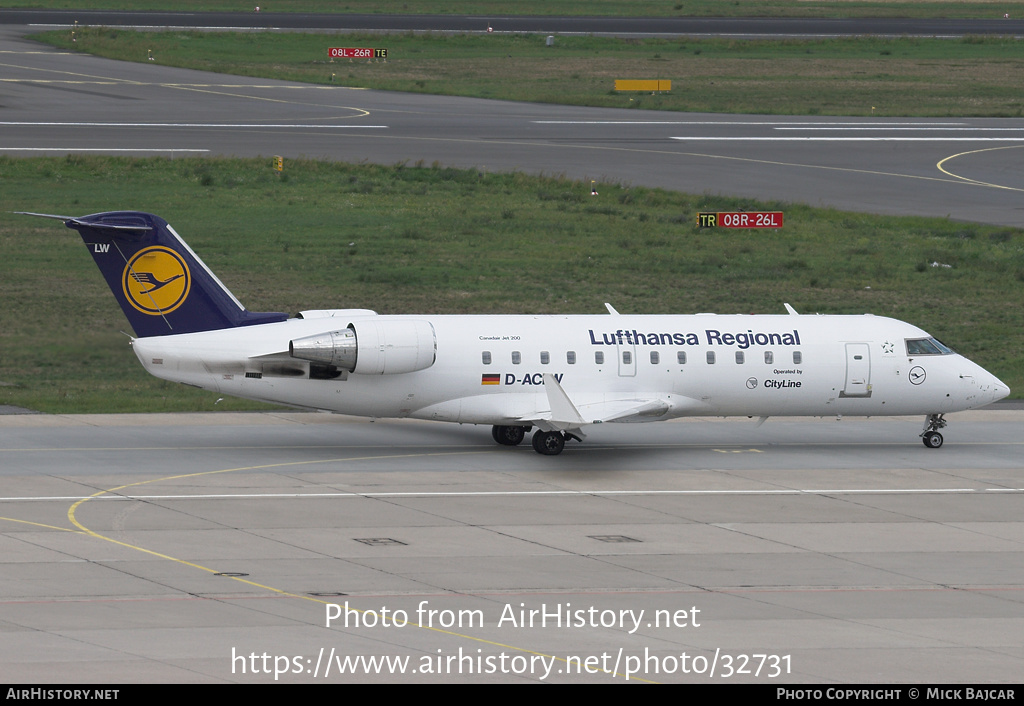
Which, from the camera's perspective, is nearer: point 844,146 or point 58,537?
point 58,537

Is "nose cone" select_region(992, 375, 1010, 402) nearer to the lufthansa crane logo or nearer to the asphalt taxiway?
the asphalt taxiway

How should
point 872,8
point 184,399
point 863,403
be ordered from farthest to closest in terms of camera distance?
point 872,8, point 184,399, point 863,403

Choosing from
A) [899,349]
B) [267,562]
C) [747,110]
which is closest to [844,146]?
[747,110]

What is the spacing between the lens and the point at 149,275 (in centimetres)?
3253

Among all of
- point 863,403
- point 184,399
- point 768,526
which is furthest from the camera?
point 184,399

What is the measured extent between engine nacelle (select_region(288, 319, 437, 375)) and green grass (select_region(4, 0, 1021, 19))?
10075 cm

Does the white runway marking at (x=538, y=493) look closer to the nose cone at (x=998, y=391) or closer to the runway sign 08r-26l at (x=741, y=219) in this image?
the nose cone at (x=998, y=391)

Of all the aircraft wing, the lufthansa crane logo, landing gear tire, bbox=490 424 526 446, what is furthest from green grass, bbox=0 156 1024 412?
the aircraft wing

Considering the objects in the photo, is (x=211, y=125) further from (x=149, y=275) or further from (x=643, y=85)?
(x=149, y=275)

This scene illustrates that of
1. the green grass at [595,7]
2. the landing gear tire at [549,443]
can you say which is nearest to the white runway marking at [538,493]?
the landing gear tire at [549,443]

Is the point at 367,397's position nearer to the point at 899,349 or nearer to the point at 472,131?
the point at 899,349

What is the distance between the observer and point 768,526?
91.7 feet
